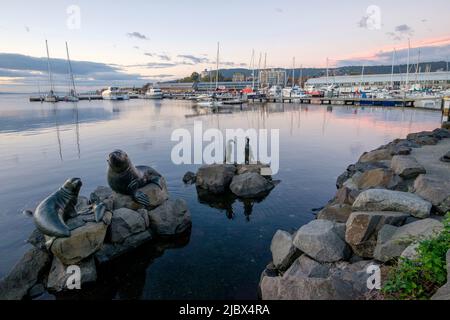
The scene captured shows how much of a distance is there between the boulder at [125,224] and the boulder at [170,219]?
635 mm

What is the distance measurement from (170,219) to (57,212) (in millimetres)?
4251

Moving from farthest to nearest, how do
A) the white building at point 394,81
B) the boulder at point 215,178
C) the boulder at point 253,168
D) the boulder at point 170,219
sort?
the white building at point 394,81
the boulder at point 253,168
the boulder at point 215,178
the boulder at point 170,219

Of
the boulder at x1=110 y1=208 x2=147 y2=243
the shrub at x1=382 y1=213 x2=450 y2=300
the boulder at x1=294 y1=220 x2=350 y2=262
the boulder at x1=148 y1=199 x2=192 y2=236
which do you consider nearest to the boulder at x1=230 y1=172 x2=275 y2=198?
the boulder at x1=148 y1=199 x2=192 y2=236

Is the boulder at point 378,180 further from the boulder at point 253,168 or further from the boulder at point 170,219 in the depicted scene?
the boulder at point 170,219

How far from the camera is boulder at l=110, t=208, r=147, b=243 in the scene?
411 inches

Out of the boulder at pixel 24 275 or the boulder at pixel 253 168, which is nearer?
the boulder at pixel 24 275

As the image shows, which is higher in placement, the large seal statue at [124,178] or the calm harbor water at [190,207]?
the large seal statue at [124,178]

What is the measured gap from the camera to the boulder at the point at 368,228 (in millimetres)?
7824

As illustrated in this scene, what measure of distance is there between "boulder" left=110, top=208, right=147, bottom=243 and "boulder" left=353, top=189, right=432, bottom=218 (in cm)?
782

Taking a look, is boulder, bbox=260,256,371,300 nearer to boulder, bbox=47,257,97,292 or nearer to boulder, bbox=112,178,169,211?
boulder, bbox=47,257,97,292

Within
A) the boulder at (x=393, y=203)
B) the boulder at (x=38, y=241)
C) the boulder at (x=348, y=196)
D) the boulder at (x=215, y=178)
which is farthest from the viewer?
the boulder at (x=215, y=178)

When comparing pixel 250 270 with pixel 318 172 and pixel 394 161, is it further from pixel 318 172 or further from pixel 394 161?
pixel 318 172

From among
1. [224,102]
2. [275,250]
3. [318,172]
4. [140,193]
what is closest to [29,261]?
[140,193]

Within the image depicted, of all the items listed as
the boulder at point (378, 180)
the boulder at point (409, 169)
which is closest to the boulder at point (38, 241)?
the boulder at point (378, 180)
